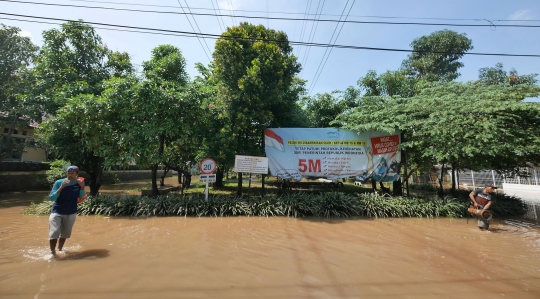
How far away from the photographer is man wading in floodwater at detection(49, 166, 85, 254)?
16.3ft

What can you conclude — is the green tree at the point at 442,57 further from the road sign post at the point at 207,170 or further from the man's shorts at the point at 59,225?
the man's shorts at the point at 59,225

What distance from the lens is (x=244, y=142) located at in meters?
10.8

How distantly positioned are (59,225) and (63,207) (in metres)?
0.35

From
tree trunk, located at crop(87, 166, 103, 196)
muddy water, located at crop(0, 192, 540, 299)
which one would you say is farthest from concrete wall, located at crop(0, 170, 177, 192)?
muddy water, located at crop(0, 192, 540, 299)

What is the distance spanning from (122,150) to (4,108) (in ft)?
38.1

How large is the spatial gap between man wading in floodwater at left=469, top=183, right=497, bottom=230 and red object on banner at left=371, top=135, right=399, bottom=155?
10.6ft

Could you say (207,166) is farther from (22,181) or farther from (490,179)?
(490,179)

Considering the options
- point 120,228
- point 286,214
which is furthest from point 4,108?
point 286,214

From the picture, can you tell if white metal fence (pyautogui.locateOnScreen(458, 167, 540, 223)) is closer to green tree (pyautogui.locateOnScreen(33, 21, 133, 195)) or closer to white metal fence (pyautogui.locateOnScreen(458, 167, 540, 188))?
white metal fence (pyautogui.locateOnScreen(458, 167, 540, 188))

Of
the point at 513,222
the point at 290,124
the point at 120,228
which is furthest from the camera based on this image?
the point at 290,124

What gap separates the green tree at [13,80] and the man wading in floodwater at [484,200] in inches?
821

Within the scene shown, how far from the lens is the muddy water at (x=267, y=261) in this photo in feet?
12.2

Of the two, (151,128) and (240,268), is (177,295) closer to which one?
(240,268)

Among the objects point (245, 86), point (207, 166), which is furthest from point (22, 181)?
point (245, 86)
